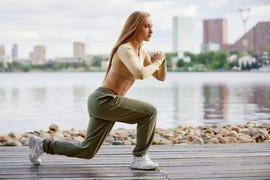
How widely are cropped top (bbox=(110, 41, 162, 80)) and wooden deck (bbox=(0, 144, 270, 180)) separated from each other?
62 cm

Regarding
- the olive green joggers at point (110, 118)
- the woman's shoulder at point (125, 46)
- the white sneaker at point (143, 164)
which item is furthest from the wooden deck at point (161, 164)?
the woman's shoulder at point (125, 46)

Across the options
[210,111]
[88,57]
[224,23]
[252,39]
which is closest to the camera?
[210,111]

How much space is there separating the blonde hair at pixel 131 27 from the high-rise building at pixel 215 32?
294 ft

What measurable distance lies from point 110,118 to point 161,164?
0.55 metres

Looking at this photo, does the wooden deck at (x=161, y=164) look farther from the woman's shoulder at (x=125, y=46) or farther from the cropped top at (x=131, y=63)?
the woman's shoulder at (x=125, y=46)

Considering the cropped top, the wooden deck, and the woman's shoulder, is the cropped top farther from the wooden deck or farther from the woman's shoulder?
the wooden deck

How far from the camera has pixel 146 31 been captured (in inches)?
133

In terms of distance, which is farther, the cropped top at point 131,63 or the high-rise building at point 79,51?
the high-rise building at point 79,51

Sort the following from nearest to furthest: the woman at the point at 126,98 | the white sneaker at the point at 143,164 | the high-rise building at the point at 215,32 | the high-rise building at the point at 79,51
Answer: the woman at the point at 126,98
the white sneaker at the point at 143,164
the high-rise building at the point at 79,51
the high-rise building at the point at 215,32

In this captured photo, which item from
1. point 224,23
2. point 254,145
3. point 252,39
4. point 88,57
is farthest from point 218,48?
point 254,145

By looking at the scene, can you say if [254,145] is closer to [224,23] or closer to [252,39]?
[252,39]

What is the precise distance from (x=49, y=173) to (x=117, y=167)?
0.45 metres

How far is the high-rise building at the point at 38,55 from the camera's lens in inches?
3150

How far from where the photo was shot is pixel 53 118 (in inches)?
450
